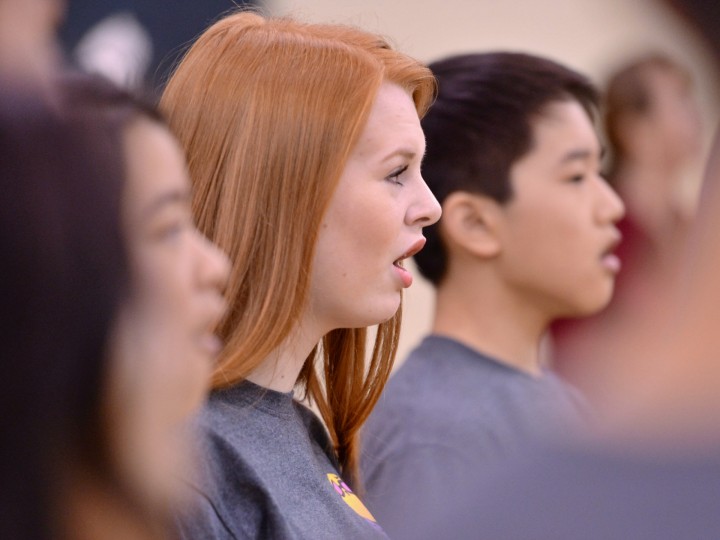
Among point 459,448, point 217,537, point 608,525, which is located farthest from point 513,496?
point 459,448

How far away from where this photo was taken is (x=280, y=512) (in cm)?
147

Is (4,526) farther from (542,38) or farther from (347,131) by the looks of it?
(542,38)

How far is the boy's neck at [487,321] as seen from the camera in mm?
2404

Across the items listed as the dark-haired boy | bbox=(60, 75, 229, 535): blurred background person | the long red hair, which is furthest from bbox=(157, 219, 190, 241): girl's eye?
the dark-haired boy

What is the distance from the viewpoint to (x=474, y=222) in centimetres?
242

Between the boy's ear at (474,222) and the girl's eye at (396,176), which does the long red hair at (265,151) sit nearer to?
the girl's eye at (396,176)

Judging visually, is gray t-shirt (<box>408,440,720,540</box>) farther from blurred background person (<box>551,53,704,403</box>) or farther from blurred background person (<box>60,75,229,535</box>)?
blurred background person (<box>551,53,704,403</box>)

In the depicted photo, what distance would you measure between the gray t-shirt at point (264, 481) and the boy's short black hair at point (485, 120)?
0.85 meters

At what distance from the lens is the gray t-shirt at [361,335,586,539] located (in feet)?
6.82

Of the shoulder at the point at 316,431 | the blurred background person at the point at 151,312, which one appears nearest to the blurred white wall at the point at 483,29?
the shoulder at the point at 316,431

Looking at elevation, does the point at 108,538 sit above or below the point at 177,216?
below

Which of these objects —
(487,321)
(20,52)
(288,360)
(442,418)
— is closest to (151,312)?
(20,52)

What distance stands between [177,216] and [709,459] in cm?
44

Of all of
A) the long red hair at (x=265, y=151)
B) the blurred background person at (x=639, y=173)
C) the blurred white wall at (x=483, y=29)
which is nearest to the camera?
the long red hair at (x=265, y=151)
